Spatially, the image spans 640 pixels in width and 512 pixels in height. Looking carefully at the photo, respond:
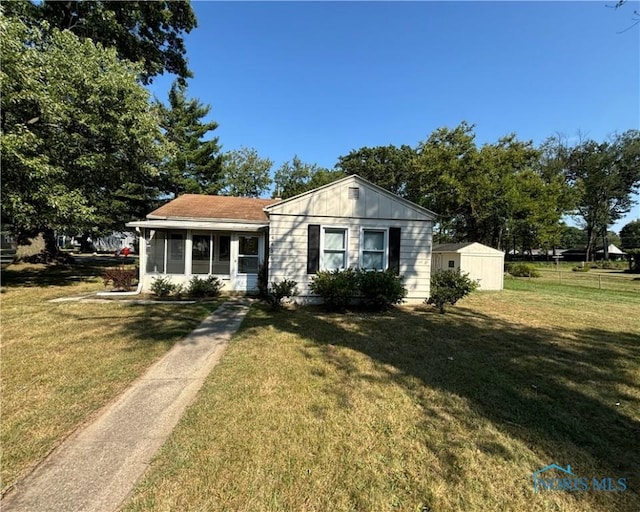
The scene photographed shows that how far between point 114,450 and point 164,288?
342 inches

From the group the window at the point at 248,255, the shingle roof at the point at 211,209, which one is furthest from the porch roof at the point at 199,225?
the window at the point at 248,255

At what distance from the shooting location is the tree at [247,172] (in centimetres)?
3638

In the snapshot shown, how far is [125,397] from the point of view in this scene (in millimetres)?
3664

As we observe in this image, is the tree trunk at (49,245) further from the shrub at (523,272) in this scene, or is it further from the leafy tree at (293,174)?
the shrub at (523,272)

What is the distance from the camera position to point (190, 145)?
24766 mm

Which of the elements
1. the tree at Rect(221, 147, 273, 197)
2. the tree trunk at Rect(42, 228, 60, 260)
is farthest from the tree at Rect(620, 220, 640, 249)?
the tree trunk at Rect(42, 228, 60, 260)

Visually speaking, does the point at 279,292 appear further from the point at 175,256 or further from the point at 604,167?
the point at 604,167

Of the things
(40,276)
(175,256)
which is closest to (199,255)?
(175,256)

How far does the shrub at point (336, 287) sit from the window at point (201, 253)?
4635 millimetres

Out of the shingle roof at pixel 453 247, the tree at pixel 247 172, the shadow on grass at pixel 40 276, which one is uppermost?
the tree at pixel 247 172

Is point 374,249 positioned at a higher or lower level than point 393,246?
lower

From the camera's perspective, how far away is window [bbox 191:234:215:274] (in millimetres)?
11734

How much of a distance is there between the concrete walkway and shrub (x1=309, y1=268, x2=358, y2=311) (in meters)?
4.68

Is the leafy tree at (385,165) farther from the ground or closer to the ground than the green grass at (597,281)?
farther from the ground
